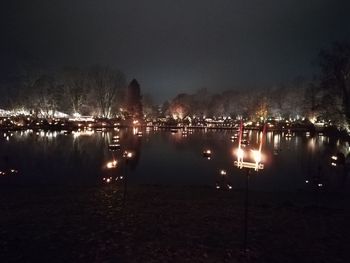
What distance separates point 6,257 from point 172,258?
3928 mm

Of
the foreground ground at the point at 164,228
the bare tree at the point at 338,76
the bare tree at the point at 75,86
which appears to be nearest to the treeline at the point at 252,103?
the bare tree at the point at 338,76

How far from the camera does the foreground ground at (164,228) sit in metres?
7.97

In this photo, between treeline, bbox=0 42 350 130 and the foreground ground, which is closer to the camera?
→ the foreground ground

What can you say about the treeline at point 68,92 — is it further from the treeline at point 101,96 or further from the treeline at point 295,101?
the treeline at point 295,101

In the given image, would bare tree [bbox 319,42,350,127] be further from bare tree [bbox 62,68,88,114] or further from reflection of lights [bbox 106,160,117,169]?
bare tree [bbox 62,68,88,114]

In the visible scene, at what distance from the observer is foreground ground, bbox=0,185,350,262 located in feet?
26.1

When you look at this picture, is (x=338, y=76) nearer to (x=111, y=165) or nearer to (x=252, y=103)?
(x=111, y=165)

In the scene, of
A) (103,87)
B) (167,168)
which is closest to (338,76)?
(167,168)

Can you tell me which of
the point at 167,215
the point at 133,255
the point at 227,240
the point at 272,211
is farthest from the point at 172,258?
the point at 272,211

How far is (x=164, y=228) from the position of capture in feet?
32.1

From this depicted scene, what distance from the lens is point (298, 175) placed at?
22594 mm

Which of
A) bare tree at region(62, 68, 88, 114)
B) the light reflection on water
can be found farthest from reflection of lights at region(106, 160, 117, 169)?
bare tree at region(62, 68, 88, 114)

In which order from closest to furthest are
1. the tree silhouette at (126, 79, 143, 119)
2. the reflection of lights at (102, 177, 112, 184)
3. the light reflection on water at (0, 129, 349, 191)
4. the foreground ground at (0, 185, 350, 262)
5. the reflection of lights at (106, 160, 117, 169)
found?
the foreground ground at (0, 185, 350, 262) < the reflection of lights at (102, 177, 112, 184) < the light reflection on water at (0, 129, 349, 191) < the reflection of lights at (106, 160, 117, 169) < the tree silhouette at (126, 79, 143, 119)

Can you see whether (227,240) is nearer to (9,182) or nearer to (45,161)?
(9,182)
